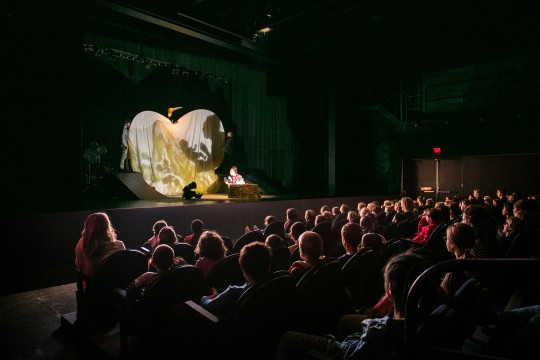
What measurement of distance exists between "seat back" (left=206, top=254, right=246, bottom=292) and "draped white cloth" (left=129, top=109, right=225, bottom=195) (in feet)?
30.4

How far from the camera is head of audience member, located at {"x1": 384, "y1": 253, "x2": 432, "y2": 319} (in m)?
1.60

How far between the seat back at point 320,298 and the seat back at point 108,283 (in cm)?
132

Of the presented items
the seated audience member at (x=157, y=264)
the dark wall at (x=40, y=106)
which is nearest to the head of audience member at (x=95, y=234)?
the seated audience member at (x=157, y=264)

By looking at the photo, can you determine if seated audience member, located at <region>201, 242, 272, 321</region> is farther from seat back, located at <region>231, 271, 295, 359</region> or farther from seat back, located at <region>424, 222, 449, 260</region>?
seat back, located at <region>424, 222, 449, 260</region>

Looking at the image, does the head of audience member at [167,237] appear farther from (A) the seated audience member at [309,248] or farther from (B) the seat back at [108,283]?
(A) the seated audience member at [309,248]

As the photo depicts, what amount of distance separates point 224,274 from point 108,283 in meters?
0.87

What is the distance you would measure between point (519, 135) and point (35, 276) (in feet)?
38.7

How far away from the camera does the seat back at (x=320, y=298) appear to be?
7.58 ft

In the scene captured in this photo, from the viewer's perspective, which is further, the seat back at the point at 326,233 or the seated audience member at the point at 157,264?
the seat back at the point at 326,233

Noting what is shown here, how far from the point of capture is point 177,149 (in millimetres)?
12562

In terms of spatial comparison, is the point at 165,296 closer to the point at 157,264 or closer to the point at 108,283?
the point at 157,264

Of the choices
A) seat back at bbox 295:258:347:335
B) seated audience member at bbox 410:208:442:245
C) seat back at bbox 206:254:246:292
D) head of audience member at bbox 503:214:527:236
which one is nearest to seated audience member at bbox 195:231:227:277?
seat back at bbox 206:254:246:292

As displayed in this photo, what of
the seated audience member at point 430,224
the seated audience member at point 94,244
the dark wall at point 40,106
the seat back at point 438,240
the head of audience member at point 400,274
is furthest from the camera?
the dark wall at point 40,106

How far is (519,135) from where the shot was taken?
10.4 metres
